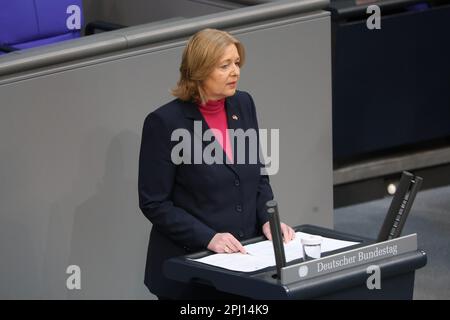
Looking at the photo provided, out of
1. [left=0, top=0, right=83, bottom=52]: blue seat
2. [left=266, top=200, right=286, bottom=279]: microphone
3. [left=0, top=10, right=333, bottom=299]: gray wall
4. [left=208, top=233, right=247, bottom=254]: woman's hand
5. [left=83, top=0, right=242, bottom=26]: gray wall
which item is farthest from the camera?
[left=83, top=0, right=242, bottom=26]: gray wall

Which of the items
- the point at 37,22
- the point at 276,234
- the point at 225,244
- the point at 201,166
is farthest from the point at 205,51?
the point at 37,22

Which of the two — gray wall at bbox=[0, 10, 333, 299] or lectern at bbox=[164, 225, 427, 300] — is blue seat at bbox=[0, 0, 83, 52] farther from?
lectern at bbox=[164, 225, 427, 300]

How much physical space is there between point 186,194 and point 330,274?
663 mm

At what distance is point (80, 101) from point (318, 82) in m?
1.14

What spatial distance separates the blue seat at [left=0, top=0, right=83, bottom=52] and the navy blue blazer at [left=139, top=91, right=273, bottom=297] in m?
1.76

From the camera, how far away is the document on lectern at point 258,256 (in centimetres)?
388

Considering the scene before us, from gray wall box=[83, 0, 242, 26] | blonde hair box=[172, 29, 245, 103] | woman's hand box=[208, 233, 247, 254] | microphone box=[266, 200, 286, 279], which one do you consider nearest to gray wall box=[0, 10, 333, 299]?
gray wall box=[83, 0, 242, 26]

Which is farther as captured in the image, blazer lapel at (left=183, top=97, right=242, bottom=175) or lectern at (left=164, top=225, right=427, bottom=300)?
blazer lapel at (left=183, top=97, right=242, bottom=175)

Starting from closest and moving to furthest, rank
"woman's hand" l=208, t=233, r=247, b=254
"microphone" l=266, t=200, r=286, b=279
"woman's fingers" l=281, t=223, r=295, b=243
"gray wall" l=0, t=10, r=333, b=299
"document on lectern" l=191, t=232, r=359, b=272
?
"microphone" l=266, t=200, r=286, b=279, "document on lectern" l=191, t=232, r=359, b=272, "woman's hand" l=208, t=233, r=247, b=254, "woman's fingers" l=281, t=223, r=295, b=243, "gray wall" l=0, t=10, r=333, b=299

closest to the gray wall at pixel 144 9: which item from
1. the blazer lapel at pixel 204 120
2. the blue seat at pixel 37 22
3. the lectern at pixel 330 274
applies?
the blue seat at pixel 37 22

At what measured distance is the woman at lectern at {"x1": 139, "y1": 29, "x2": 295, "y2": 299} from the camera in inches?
161

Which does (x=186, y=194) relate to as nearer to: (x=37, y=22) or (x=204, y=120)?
(x=204, y=120)
